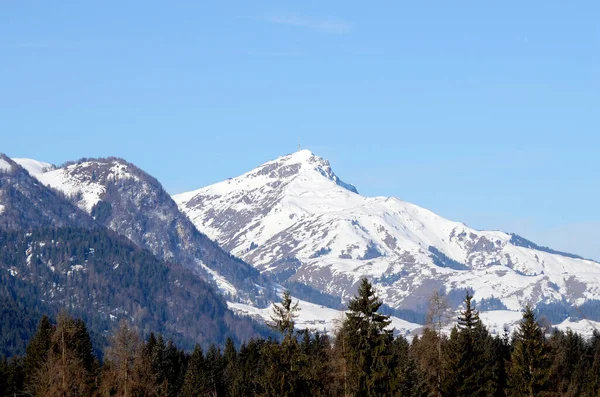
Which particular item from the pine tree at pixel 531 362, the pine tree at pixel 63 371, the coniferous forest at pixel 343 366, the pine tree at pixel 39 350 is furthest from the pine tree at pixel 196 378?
the pine tree at pixel 531 362

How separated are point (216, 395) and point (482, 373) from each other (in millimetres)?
48417

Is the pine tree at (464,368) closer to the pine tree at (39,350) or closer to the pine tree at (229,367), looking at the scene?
the pine tree at (229,367)

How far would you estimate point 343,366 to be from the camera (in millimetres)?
101000

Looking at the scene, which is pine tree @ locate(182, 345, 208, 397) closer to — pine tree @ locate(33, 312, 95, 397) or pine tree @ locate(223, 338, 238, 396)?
pine tree @ locate(223, 338, 238, 396)

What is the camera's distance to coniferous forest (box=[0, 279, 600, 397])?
314 ft

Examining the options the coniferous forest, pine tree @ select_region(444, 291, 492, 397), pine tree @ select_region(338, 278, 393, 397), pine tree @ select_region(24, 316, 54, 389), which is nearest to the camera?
the coniferous forest

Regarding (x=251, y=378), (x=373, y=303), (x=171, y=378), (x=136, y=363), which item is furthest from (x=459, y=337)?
(x=171, y=378)

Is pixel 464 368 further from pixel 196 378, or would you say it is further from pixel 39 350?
pixel 39 350

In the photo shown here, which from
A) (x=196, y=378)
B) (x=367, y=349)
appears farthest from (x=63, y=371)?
(x=196, y=378)

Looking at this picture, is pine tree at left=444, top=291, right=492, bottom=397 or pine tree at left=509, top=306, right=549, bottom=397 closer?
pine tree at left=509, top=306, right=549, bottom=397

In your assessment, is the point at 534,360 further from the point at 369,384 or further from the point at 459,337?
the point at 369,384

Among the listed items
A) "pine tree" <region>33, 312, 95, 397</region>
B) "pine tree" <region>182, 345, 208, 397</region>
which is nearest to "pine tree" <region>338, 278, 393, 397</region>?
"pine tree" <region>33, 312, 95, 397</region>

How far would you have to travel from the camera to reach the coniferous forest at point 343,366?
95625 millimetres

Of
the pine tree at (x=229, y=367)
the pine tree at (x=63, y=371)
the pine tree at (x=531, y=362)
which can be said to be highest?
the pine tree at (x=531, y=362)
